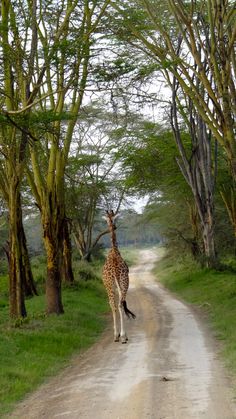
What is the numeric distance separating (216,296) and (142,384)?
11558 millimetres

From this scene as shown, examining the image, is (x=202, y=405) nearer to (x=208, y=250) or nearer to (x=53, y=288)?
(x=53, y=288)

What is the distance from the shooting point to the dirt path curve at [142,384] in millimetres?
6719

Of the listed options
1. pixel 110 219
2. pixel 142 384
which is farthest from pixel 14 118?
pixel 142 384

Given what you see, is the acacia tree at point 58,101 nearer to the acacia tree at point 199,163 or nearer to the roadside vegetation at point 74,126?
the roadside vegetation at point 74,126

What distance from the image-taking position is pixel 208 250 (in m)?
25.8

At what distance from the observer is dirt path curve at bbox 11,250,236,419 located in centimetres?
672

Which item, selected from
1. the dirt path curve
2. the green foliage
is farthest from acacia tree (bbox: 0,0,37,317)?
the green foliage

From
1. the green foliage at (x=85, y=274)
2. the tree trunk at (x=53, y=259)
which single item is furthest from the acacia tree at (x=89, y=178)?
the tree trunk at (x=53, y=259)

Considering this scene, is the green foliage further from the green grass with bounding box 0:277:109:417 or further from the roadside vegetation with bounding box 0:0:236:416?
the green grass with bounding box 0:277:109:417

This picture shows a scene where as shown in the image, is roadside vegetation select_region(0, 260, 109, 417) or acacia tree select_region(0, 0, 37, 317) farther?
acacia tree select_region(0, 0, 37, 317)

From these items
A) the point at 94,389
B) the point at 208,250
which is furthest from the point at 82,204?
the point at 94,389

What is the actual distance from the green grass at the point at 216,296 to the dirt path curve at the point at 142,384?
35 centimetres

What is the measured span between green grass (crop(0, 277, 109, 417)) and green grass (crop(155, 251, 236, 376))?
2.90 meters

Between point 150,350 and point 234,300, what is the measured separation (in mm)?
7030
